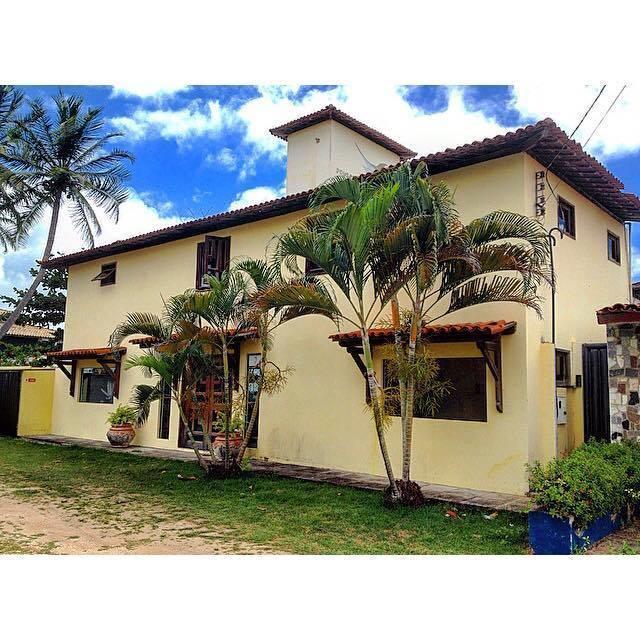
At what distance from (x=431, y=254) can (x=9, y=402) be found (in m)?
15.0

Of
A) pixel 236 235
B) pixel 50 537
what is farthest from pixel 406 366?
pixel 236 235

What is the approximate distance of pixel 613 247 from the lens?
40.9 ft

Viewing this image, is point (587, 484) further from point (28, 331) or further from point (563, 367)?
point (28, 331)

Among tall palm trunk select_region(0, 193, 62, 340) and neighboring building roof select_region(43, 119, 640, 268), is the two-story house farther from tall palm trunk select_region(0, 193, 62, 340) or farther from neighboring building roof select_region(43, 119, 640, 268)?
tall palm trunk select_region(0, 193, 62, 340)

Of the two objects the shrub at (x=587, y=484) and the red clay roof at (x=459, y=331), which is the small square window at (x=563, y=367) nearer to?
the red clay roof at (x=459, y=331)

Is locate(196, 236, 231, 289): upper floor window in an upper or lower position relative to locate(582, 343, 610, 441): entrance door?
upper

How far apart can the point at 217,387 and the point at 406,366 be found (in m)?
6.60

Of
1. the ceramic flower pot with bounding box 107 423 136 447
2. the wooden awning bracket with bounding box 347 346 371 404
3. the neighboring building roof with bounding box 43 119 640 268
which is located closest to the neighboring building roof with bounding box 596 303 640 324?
the neighboring building roof with bounding box 43 119 640 268

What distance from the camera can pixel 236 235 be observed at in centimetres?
1323

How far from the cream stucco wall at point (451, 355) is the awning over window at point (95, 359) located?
1.17 ft

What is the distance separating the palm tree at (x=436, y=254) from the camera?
7.54 m

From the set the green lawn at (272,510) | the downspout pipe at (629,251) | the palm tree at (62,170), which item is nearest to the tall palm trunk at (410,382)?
the green lawn at (272,510)

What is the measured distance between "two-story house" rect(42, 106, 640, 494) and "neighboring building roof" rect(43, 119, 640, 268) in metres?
0.03

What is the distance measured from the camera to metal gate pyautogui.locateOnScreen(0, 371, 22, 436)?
17516mm
